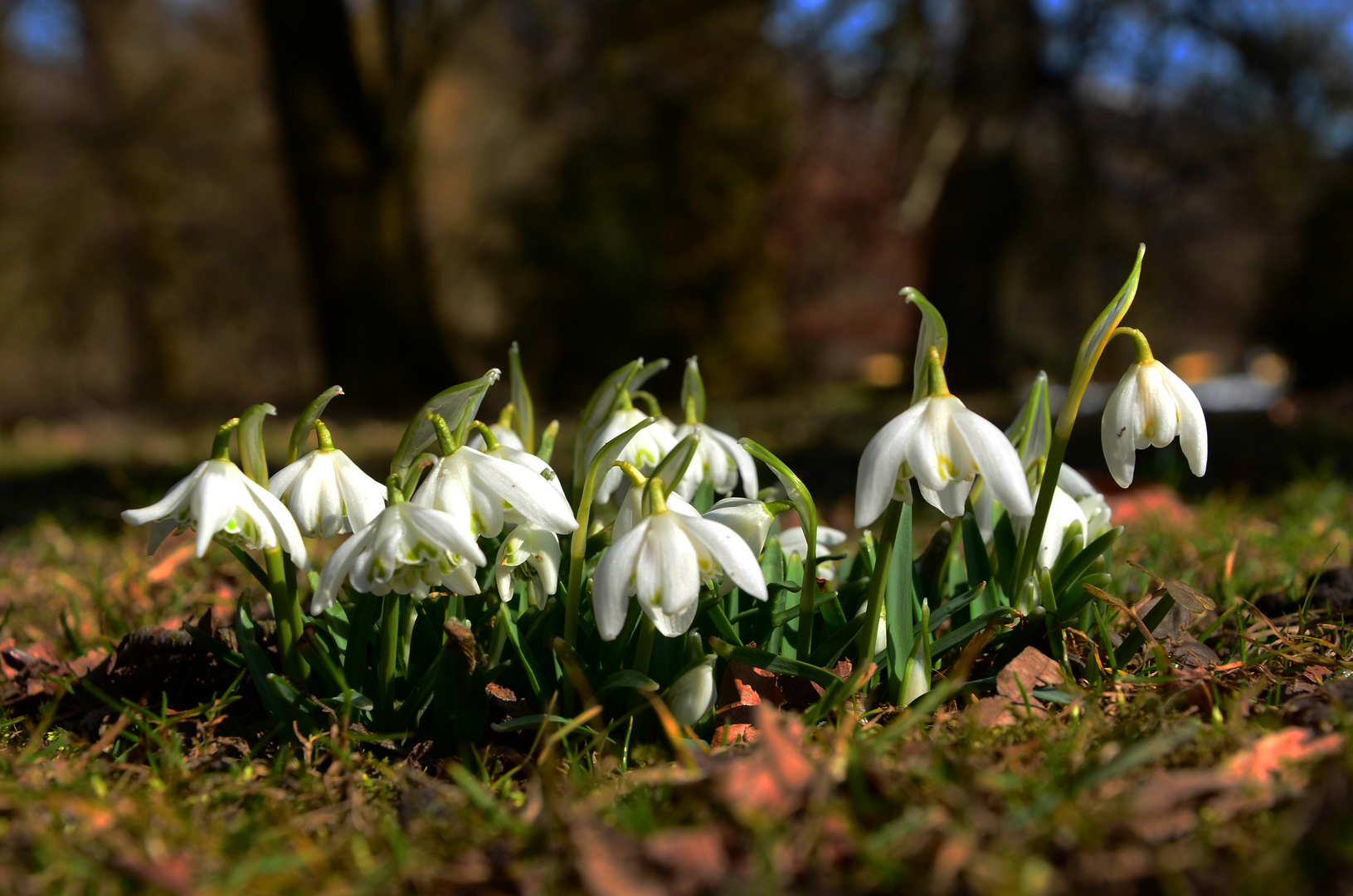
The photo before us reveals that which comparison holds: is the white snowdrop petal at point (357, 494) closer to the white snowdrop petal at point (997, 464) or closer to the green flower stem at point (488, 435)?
the green flower stem at point (488, 435)

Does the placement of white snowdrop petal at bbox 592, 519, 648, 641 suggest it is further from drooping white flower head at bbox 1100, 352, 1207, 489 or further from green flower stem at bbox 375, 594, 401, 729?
drooping white flower head at bbox 1100, 352, 1207, 489

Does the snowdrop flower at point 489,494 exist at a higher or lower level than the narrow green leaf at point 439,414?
lower

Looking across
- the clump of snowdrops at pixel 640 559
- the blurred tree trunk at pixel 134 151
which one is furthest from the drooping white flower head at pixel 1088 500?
the blurred tree trunk at pixel 134 151

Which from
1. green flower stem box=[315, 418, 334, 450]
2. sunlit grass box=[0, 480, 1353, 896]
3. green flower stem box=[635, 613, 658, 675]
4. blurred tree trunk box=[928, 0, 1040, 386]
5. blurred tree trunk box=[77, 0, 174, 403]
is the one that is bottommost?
sunlit grass box=[0, 480, 1353, 896]

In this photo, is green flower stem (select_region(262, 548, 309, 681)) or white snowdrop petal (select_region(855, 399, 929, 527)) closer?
white snowdrop petal (select_region(855, 399, 929, 527))

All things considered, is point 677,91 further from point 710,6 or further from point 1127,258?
point 1127,258

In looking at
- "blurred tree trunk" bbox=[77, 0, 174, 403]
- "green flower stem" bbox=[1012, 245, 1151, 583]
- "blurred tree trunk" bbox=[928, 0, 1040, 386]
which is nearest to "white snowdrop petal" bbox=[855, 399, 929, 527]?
"green flower stem" bbox=[1012, 245, 1151, 583]

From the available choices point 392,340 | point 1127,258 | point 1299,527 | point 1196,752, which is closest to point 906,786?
point 1196,752
